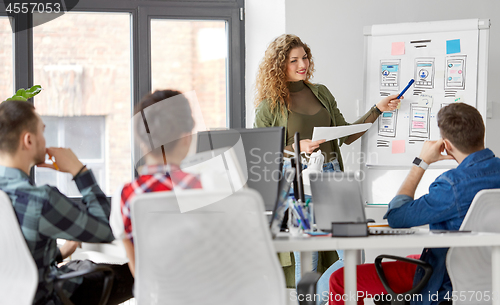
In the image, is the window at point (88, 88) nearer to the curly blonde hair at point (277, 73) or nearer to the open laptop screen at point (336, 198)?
the curly blonde hair at point (277, 73)

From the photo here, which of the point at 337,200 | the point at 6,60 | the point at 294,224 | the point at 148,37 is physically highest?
the point at 148,37

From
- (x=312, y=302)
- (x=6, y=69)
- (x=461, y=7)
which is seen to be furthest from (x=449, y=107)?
(x=6, y=69)

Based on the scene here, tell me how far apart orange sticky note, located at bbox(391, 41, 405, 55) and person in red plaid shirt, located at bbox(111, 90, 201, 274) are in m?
2.31

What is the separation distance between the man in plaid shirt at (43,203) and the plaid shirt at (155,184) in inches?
9.0

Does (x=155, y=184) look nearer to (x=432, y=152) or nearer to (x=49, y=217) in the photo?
(x=49, y=217)

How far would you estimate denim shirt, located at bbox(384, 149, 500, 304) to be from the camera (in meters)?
1.68

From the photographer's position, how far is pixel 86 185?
162 cm

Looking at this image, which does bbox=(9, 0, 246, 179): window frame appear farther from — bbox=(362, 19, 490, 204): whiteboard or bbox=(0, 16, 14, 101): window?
bbox=(362, 19, 490, 204): whiteboard

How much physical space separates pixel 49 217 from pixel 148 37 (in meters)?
2.57

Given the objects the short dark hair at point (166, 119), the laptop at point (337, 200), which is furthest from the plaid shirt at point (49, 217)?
the laptop at point (337, 200)

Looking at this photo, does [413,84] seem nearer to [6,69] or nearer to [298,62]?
[298,62]

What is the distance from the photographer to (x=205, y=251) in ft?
3.90

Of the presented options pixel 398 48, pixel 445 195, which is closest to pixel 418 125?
pixel 398 48

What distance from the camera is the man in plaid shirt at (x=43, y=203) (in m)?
1.48
